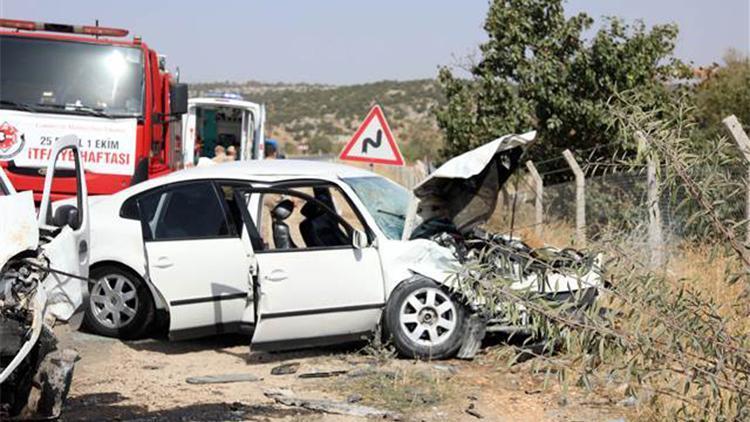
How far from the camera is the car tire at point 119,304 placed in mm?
9109

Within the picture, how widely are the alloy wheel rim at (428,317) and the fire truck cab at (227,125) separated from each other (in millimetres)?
12482

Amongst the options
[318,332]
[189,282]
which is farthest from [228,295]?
[318,332]

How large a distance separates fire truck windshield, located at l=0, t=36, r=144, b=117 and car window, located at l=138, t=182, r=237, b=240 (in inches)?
122

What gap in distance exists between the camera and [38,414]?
6.00 m

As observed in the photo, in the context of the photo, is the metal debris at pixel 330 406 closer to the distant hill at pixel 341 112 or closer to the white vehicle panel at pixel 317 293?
the white vehicle panel at pixel 317 293

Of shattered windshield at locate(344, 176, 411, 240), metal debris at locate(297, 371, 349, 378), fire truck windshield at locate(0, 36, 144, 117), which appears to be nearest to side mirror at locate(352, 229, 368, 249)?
shattered windshield at locate(344, 176, 411, 240)

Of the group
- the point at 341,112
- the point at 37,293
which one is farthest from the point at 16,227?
the point at 341,112

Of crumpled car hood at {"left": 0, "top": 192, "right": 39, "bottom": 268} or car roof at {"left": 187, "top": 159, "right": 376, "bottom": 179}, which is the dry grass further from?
crumpled car hood at {"left": 0, "top": 192, "right": 39, "bottom": 268}

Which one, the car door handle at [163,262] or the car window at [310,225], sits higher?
the car window at [310,225]

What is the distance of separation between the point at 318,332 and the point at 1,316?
125 inches

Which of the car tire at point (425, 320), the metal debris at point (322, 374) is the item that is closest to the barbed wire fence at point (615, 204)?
the car tire at point (425, 320)

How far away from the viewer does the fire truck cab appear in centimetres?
2211

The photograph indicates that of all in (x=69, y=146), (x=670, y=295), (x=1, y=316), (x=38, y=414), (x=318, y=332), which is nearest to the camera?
(x=670, y=295)

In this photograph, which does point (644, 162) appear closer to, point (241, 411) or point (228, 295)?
point (241, 411)
